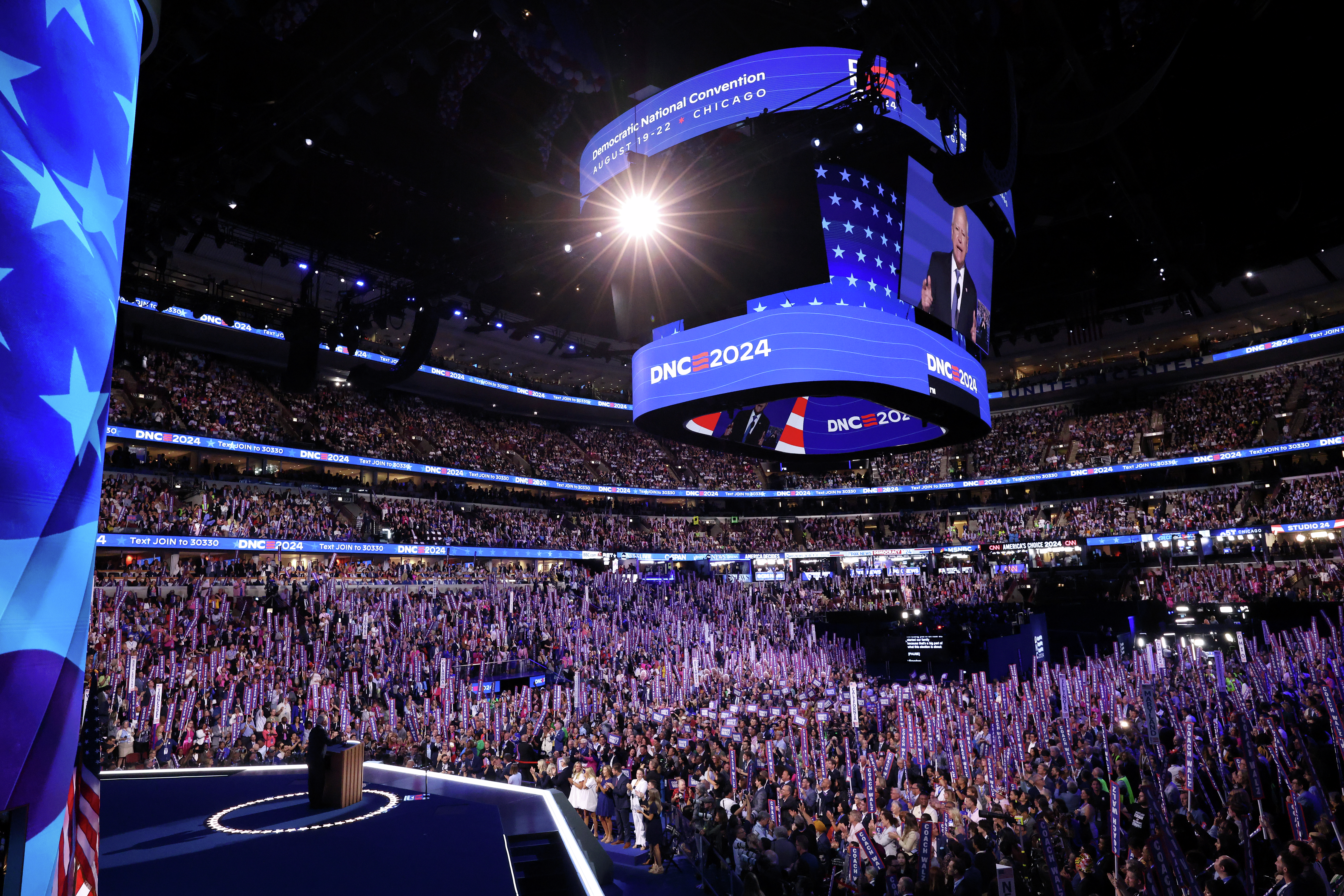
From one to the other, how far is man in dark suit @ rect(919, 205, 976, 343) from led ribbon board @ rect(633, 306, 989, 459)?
25.3 inches

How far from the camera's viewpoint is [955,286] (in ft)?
41.5

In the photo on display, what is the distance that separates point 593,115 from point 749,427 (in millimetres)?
8211

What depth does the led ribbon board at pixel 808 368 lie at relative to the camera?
411 inches

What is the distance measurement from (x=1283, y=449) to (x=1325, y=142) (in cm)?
2186

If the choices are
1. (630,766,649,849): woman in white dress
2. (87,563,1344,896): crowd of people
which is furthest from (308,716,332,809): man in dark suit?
(630,766,649,849): woman in white dress

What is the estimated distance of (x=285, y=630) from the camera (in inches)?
749

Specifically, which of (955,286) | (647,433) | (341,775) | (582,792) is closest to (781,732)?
(582,792)

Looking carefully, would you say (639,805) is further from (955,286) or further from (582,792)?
(955,286)

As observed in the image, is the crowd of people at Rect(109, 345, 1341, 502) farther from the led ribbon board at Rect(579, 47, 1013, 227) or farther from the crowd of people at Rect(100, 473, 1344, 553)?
the led ribbon board at Rect(579, 47, 1013, 227)

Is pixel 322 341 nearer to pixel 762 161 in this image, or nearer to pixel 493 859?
pixel 762 161

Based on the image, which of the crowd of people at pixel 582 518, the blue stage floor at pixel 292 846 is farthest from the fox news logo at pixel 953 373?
the crowd of people at pixel 582 518

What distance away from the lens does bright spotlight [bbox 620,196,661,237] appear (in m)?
12.3

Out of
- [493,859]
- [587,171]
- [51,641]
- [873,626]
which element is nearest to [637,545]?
[873,626]

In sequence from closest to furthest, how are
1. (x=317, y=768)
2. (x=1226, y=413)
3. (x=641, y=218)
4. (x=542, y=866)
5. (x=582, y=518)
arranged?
1. (x=542, y=866)
2. (x=317, y=768)
3. (x=641, y=218)
4. (x=1226, y=413)
5. (x=582, y=518)
